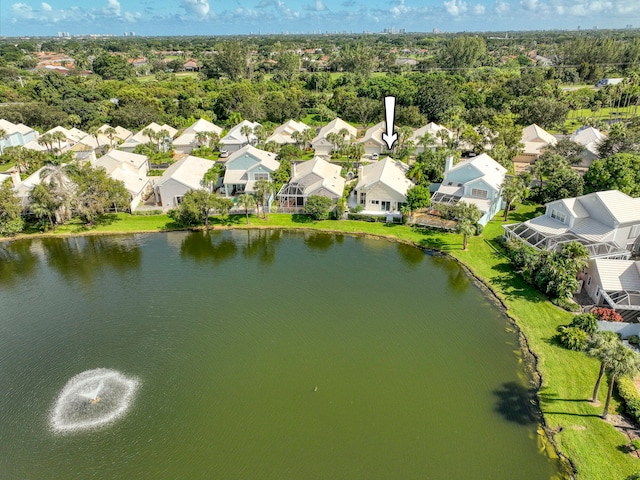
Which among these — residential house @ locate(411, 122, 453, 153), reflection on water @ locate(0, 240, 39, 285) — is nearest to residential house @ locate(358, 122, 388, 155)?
residential house @ locate(411, 122, 453, 153)

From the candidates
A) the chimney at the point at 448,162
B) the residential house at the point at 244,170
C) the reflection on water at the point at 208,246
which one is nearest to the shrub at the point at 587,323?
the chimney at the point at 448,162

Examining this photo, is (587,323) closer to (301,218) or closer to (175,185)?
(301,218)

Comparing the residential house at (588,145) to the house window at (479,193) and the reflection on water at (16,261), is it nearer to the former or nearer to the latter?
the house window at (479,193)

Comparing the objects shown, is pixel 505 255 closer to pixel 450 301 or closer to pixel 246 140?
pixel 450 301

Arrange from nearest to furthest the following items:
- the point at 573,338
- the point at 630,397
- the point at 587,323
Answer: the point at 630,397
the point at 573,338
the point at 587,323

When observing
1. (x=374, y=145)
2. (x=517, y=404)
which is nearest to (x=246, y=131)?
(x=374, y=145)

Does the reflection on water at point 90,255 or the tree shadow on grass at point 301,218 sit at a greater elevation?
the tree shadow on grass at point 301,218
